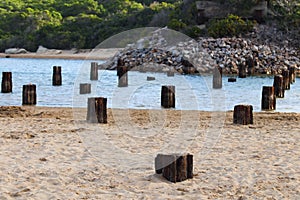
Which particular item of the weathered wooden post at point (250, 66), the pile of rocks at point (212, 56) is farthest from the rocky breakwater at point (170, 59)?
the weathered wooden post at point (250, 66)

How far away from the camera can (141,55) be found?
4741cm

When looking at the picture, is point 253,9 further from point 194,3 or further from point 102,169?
point 102,169

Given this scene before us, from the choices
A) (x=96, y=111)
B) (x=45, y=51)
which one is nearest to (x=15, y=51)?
(x=45, y=51)

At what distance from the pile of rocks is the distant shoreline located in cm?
2097

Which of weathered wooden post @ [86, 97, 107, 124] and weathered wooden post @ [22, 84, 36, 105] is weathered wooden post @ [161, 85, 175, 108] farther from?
weathered wooden post @ [86, 97, 107, 124]

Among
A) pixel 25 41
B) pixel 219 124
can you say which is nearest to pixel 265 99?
pixel 219 124

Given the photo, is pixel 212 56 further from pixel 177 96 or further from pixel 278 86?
pixel 177 96

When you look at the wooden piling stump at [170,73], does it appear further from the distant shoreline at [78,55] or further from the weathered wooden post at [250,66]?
the distant shoreline at [78,55]

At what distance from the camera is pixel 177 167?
9078 millimetres

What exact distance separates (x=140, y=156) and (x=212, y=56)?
33.4 m

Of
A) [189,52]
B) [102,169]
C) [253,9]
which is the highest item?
[253,9]

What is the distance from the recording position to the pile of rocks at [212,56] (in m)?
Result: 43.1

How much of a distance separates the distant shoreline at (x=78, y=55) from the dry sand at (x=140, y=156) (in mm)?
53060

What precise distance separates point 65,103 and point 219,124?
27.0 feet
